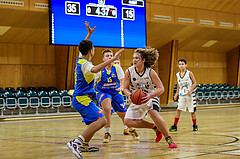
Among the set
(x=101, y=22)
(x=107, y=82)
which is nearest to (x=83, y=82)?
(x=107, y=82)

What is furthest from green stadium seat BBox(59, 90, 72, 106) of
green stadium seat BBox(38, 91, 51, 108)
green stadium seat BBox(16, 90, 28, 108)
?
green stadium seat BBox(16, 90, 28, 108)

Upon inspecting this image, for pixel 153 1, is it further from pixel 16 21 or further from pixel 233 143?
pixel 233 143

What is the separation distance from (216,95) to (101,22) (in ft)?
28.4

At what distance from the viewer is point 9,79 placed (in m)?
16.3

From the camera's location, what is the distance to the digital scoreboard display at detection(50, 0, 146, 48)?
12609 mm

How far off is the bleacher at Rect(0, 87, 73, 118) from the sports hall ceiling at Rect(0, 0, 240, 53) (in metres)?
2.64

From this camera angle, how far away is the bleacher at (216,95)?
18394mm

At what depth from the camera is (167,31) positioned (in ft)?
57.8

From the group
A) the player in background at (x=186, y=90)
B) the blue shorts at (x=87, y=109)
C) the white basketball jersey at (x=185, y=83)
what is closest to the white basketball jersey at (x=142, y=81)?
the blue shorts at (x=87, y=109)

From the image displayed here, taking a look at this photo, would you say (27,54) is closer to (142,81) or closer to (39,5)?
(39,5)

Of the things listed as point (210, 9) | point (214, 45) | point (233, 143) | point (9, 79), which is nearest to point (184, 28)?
point (210, 9)

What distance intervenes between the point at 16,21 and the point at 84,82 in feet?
35.3

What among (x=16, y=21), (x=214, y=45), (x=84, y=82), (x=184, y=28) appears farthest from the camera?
(x=214, y=45)

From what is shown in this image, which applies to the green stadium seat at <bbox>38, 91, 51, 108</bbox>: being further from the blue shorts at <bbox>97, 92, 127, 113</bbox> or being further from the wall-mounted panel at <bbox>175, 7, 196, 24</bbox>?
the blue shorts at <bbox>97, 92, 127, 113</bbox>
